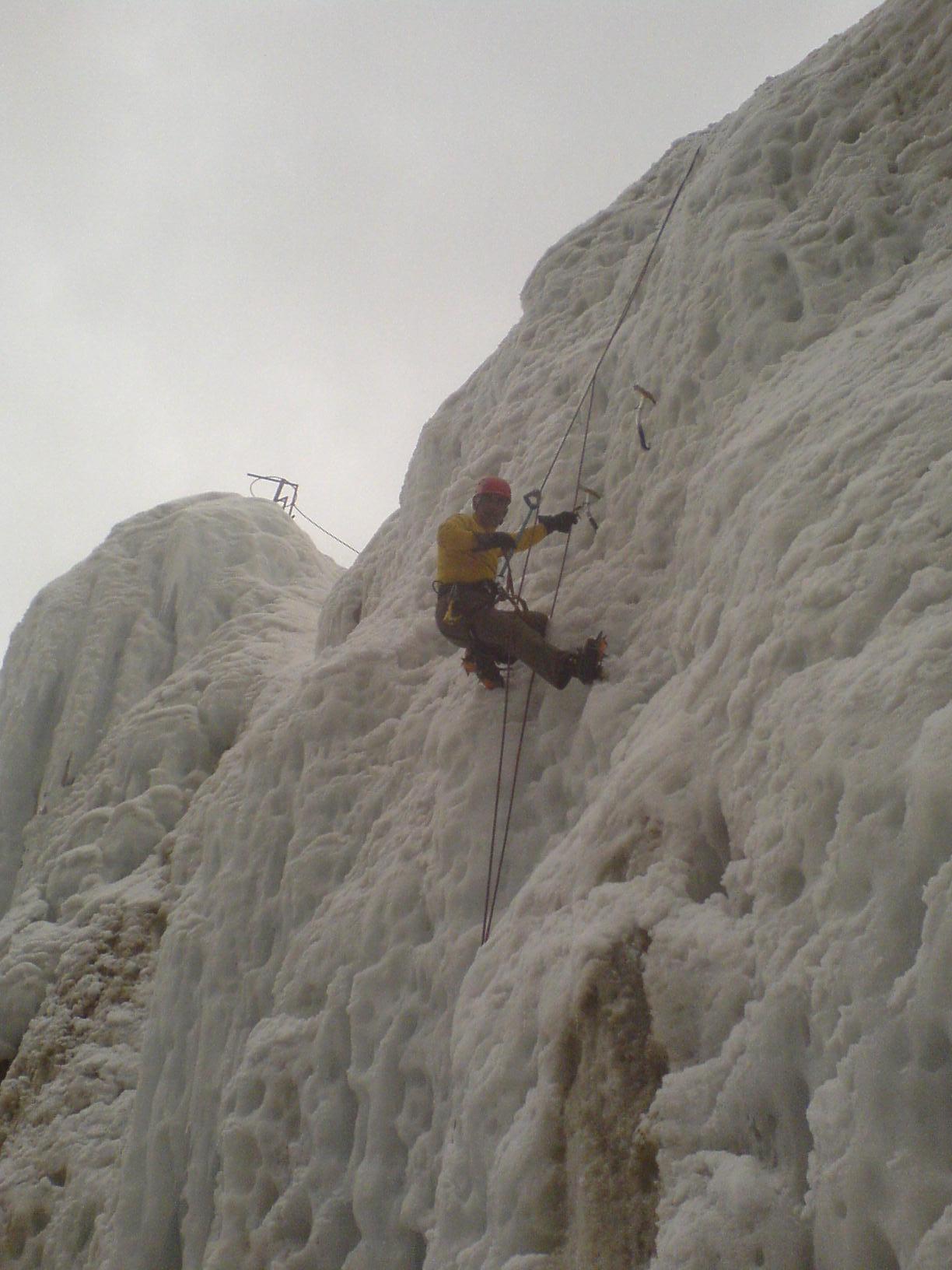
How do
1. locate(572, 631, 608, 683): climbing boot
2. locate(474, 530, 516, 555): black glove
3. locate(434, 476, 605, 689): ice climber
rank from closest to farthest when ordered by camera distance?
locate(572, 631, 608, 683): climbing boot < locate(434, 476, 605, 689): ice climber < locate(474, 530, 516, 555): black glove

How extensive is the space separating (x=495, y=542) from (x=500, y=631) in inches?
19.6

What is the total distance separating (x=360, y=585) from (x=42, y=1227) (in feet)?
16.8

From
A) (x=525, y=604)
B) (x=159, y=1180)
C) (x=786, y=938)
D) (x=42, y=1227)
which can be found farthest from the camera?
(x=42, y=1227)

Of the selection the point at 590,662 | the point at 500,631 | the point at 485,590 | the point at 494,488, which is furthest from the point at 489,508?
the point at 590,662

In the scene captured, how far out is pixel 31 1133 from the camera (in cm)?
664

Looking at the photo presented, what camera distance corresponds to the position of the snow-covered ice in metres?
2.35

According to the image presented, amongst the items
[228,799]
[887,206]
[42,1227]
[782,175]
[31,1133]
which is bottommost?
[42,1227]

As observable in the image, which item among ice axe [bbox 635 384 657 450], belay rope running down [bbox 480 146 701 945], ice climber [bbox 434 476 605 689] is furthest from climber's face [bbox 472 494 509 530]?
ice axe [bbox 635 384 657 450]

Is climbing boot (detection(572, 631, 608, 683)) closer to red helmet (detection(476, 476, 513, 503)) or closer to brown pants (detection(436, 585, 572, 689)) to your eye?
brown pants (detection(436, 585, 572, 689))

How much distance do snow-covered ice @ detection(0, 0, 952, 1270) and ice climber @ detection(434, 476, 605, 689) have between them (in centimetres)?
21

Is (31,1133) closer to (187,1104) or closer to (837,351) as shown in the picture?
(187,1104)

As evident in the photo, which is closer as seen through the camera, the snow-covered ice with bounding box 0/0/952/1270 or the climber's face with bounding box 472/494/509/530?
the snow-covered ice with bounding box 0/0/952/1270

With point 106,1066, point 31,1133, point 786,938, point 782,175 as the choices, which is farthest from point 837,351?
point 31,1133

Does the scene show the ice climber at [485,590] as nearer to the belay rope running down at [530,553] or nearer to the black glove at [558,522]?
the black glove at [558,522]
